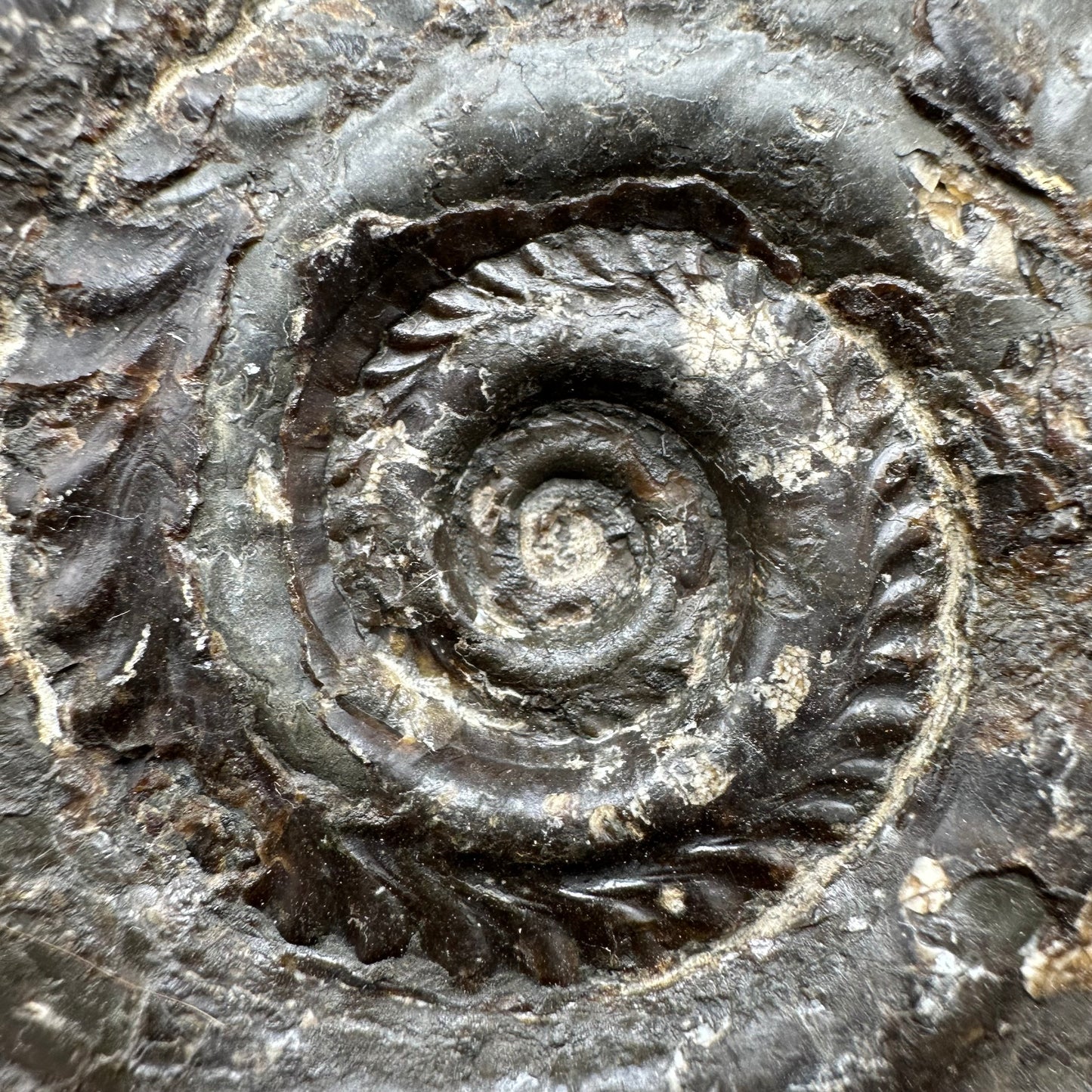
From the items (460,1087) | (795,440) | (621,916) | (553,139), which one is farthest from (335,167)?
(460,1087)

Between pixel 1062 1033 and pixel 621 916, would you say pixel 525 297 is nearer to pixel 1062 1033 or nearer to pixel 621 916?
pixel 621 916

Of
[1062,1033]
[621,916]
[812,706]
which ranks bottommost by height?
[621,916]

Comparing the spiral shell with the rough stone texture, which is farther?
the spiral shell

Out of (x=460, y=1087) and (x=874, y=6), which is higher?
(x=874, y=6)

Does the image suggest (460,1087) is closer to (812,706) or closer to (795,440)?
(812,706)

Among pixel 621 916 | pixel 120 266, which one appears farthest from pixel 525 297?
pixel 621 916

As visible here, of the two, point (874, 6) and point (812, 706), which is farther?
point (812, 706)

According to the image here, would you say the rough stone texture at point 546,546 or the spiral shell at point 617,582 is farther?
the spiral shell at point 617,582
